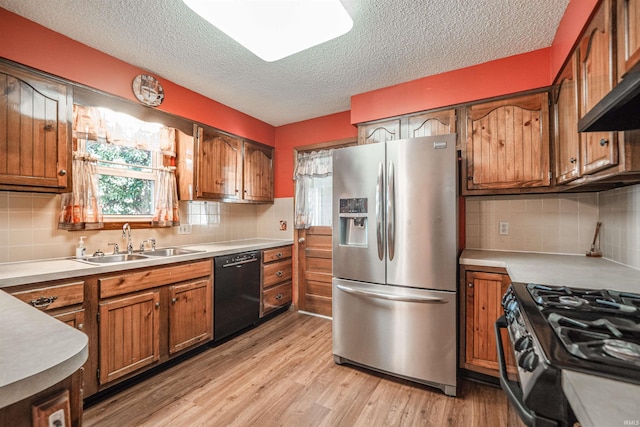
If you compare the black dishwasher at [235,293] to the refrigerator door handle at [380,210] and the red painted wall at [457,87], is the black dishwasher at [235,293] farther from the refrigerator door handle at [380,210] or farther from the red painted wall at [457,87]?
the red painted wall at [457,87]

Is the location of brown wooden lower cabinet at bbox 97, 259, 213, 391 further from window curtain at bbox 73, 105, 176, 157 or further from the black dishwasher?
window curtain at bbox 73, 105, 176, 157

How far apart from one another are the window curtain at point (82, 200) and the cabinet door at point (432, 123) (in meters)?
2.69

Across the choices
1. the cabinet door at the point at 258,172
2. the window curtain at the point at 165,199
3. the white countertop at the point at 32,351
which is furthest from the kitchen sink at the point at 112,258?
the cabinet door at the point at 258,172

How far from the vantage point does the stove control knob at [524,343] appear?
2.90ft

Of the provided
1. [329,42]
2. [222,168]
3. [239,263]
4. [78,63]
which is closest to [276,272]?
[239,263]

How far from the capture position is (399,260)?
2.16 meters

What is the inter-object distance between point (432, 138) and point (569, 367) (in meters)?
1.67

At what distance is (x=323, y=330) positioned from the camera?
10.5 feet

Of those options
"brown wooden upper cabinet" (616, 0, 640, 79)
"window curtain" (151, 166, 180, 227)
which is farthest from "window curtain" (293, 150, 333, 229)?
"brown wooden upper cabinet" (616, 0, 640, 79)

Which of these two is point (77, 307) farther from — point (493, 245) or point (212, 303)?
point (493, 245)

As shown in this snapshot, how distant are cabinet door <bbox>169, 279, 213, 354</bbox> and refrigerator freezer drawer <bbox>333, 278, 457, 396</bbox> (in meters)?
1.20

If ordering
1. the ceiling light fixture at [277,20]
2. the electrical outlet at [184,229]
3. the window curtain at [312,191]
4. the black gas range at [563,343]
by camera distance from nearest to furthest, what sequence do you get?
the black gas range at [563,343]
the ceiling light fixture at [277,20]
the electrical outlet at [184,229]
the window curtain at [312,191]

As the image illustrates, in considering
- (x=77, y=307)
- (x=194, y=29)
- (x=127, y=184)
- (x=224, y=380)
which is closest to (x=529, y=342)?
(x=224, y=380)

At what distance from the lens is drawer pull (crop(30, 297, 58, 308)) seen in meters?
1.60
